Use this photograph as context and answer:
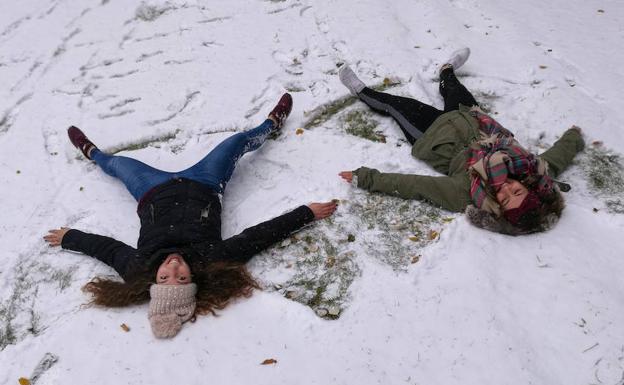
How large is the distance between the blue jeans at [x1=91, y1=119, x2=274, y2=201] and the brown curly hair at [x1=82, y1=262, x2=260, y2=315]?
88 cm

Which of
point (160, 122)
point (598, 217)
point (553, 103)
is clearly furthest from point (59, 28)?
point (598, 217)

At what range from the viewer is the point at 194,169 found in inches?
161

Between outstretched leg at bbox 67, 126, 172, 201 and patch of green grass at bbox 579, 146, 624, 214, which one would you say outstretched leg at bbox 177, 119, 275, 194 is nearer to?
outstretched leg at bbox 67, 126, 172, 201

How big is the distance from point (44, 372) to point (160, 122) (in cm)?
279

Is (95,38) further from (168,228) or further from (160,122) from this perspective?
(168,228)

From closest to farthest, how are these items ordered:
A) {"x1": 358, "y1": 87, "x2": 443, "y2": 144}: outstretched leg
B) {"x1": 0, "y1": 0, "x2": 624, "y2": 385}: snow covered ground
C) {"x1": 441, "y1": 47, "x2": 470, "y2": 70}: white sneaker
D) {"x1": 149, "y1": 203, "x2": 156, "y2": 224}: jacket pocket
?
{"x1": 0, "y1": 0, "x2": 624, "y2": 385}: snow covered ground
{"x1": 149, "y1": 203, "x2": 156, "y2": 224}: jacket pocket
{"x1": 358, "y1": 87, "x2": 443, "y2": 144}: outstretched leg
{"x1": 441, "y1": 47, "x2": 470, "y2": 70}: white sneaker

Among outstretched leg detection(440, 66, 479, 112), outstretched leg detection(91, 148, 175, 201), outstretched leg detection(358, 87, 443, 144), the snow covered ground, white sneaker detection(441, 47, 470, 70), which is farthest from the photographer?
white sneaker detection(441, 47, 470, 70)

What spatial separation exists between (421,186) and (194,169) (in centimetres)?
204

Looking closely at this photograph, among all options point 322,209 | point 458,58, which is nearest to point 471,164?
point 322,209

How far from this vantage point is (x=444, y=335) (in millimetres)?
3104

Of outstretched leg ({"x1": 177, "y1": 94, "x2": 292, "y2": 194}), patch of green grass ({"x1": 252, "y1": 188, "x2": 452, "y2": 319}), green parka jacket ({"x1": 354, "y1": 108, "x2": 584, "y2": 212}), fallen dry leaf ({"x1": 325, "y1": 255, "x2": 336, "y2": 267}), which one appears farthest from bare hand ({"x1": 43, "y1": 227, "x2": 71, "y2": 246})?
green parka jacket ({"x1": 354, "y1": 108, "x2": 584, "y2": 212})

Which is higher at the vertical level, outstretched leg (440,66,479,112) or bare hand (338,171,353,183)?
outstretched leg (440,66,479,112)

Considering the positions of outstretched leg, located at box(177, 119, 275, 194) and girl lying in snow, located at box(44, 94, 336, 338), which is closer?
girl lying in snow, located at box(44, 94, 336, 338)

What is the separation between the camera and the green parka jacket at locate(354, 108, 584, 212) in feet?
12.8
